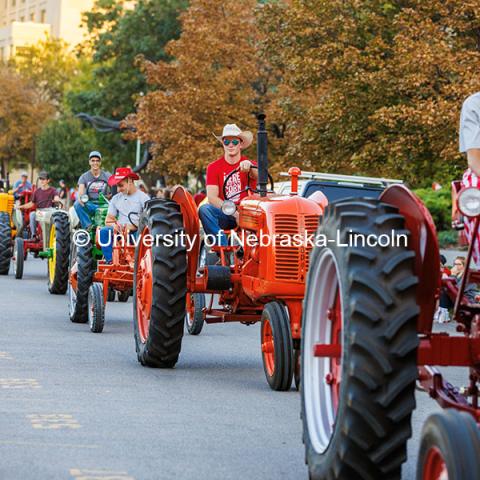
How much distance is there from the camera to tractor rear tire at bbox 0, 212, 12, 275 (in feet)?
92.3

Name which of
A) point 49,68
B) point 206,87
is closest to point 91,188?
point 206,87

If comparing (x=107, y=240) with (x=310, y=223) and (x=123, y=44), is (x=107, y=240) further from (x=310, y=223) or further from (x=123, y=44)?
(x=123, y=44)

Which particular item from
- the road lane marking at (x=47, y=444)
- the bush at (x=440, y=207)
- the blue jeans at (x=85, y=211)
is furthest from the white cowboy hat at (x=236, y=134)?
the bush at (x=440, y=207)

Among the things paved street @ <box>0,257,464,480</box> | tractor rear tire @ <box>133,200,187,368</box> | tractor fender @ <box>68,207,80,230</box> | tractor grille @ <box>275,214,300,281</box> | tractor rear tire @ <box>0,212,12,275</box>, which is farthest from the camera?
tractor rear tire @ <box>0,212,12,275</box>

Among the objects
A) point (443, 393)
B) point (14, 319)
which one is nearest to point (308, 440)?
point (443, 393)

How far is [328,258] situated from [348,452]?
44.4 inches

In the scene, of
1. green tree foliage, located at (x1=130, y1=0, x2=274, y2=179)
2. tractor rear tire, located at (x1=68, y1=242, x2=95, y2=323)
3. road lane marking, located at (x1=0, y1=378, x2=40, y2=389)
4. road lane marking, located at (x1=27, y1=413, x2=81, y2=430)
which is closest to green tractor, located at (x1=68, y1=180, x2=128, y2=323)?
tractor rear tire, located at (x1=68, y1=242, x2=95, y2=323)

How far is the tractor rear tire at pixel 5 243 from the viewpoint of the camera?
2812 centimetres

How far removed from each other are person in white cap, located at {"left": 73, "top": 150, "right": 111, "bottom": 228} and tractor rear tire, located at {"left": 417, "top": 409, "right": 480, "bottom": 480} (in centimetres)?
1486

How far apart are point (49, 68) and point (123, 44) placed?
2396cm

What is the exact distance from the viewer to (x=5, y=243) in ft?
94.3

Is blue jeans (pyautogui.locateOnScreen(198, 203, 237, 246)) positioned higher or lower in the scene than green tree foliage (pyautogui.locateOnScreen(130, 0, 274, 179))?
lower

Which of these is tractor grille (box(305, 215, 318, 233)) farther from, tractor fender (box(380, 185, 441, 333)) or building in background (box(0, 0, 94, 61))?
building in background (box(0, 0, 94, 61))

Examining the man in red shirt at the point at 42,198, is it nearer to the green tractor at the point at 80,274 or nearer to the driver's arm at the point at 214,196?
the green tractor at the point at 80,274
